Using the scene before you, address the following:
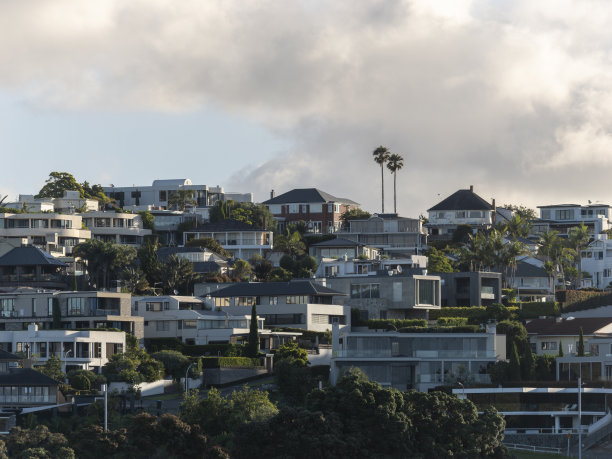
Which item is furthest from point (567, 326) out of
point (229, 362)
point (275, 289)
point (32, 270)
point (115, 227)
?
point (115, 227)

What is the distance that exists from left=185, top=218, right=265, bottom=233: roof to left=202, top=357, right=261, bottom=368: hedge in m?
65.0

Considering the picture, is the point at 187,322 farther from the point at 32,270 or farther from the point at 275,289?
the point at 32,270

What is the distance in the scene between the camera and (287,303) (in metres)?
144

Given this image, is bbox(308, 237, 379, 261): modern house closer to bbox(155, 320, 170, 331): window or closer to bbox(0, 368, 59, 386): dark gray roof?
bbox(155, 320, 170, 331): window

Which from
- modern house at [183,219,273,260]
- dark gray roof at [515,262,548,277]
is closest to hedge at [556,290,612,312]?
dark gray roof at [515,262,548,277]

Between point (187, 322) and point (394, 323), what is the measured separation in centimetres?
1934

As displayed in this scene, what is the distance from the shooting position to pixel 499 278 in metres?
159

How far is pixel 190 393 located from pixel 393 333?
19.3 m

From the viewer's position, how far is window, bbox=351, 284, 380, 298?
151 metres

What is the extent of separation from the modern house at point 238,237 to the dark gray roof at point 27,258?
2882 cm

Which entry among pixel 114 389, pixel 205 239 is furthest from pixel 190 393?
pixel 205 239

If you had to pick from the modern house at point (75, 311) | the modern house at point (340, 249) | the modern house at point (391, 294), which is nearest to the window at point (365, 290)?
the modern house at point (391, 294)

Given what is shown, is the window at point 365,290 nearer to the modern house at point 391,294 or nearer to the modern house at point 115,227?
the modern house at point 391,294

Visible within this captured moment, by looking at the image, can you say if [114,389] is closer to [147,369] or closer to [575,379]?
[147,369]
